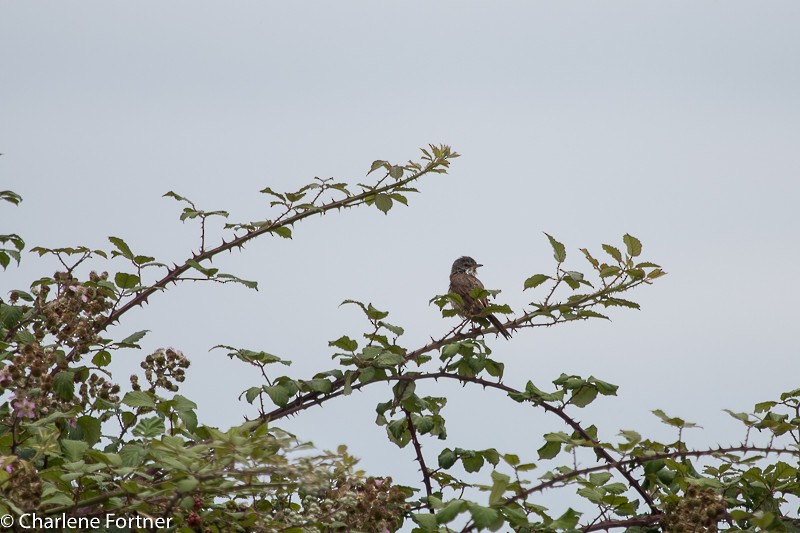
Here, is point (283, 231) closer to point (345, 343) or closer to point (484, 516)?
point (345, 343)

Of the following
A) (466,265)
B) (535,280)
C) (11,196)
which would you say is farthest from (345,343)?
(466,265)

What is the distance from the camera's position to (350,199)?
263 inches

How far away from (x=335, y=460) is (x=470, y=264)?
5820 mm

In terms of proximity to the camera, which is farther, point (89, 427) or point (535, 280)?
point (535, 280)

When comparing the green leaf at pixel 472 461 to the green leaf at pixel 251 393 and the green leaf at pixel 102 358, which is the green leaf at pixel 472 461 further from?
the green leaf at pixel 102 358

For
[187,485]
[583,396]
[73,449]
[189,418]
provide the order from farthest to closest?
[583,396], [189,418], [73,449], [187,485]

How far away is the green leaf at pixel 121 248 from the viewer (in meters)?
6.12

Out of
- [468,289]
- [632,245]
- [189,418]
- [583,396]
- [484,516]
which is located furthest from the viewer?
[468,289]

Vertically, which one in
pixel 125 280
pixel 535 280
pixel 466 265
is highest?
pixel 466 265

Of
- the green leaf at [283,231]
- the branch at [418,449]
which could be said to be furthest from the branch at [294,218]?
the branch at [418,449]

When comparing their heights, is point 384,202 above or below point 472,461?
above

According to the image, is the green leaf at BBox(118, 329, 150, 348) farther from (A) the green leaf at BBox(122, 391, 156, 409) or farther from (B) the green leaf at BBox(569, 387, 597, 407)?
(B) the green leaf at BBox(569, 387, 597, 407)

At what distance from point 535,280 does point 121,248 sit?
256 cm

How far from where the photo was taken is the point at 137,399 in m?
5.36
